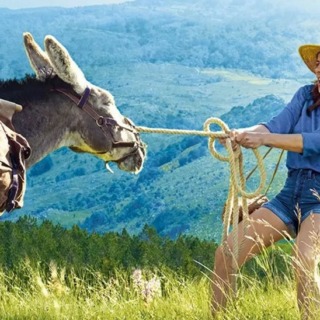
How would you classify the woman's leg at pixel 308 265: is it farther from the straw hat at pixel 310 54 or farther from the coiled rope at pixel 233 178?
the straw hat at pixel 310 54

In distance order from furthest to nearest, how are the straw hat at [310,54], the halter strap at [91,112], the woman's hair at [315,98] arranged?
1. the halter strap at [91,112]
2. the straw hat at [310,54]
3. the woman's hair at [315,98]

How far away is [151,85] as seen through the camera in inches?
2995

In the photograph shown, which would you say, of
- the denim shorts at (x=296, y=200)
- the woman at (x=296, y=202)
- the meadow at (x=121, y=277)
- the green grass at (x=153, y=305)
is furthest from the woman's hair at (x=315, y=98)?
the green grass at (x=153, y=305)

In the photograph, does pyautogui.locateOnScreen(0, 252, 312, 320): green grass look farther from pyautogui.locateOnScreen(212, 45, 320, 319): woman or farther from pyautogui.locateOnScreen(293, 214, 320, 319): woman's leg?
pyautogui.locateOnScreen(293, 214, 320, 319): woman's leg

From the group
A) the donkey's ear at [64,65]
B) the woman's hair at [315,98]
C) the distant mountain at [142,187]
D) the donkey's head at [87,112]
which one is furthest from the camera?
the distant mountain at [142,187]

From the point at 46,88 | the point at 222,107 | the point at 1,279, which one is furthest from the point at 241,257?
the point at 222,107

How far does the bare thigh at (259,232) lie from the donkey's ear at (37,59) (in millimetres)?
1656

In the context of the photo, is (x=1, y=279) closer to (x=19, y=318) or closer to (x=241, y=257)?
(x=19, y=318)

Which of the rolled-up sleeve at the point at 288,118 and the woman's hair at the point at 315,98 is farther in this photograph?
the rolled-up sleeve at the point at 288,118

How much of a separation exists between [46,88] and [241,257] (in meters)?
1.72

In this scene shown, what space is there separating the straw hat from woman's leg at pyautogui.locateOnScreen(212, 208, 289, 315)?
99cm

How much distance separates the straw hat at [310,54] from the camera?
5.47 metres

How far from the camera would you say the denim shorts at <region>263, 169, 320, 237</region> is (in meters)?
5.23

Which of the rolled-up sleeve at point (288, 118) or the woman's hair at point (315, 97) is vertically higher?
the woman's hair at point (315, 97)
